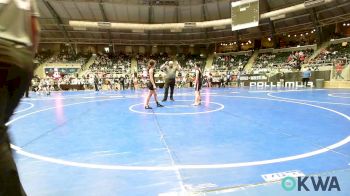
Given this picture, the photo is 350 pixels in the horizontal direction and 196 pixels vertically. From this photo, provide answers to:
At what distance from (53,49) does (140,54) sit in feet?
42.4

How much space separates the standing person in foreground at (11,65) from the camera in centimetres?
140

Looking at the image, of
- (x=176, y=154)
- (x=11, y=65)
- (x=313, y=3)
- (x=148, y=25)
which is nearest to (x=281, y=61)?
(x=313, y=3)

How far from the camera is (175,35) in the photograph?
40625 millimetres

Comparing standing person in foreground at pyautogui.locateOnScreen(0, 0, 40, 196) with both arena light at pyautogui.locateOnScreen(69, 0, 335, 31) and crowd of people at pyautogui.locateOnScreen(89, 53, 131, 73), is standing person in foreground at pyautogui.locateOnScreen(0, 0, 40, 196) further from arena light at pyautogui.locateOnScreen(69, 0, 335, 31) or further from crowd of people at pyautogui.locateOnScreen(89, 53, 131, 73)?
crowd of people at pyautogui.locateOnScreen(89, 53, 131, 73)

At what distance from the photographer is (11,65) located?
4.58 feet

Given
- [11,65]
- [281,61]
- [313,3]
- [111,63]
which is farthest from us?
[111,63]

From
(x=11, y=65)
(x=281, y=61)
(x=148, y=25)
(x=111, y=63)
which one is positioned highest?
(x=148, y=25)

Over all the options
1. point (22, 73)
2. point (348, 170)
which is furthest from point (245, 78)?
point (22, 73)

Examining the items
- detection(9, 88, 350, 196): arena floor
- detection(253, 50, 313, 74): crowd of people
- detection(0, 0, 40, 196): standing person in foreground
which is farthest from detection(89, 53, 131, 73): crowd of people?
detection(0, 0, 40, 196): standing person in foreground

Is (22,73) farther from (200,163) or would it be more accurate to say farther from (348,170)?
(348,170)

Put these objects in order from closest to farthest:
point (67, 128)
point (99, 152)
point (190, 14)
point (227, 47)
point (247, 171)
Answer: point (247, 171), point (99, 152), point (67, 128), point (190, 14), point (227, 47)

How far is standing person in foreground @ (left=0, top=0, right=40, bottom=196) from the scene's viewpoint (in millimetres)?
1396

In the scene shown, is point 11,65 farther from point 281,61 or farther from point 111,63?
point 111,63


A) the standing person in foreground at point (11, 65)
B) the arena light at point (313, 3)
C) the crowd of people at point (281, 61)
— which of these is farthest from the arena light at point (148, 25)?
the standing person in foreground at point (11, 65)
